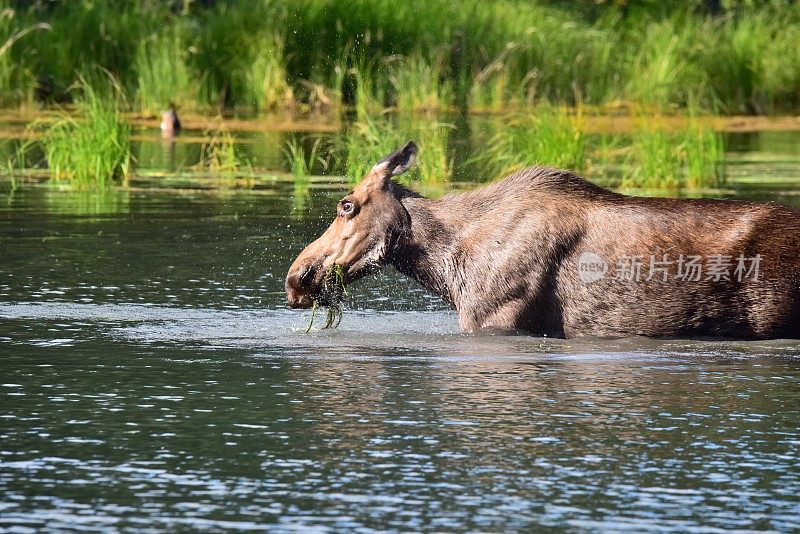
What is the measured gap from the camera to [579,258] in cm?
1083

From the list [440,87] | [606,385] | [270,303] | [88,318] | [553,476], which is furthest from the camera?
[440,87]

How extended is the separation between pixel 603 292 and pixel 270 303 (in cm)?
255

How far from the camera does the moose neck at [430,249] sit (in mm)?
10984

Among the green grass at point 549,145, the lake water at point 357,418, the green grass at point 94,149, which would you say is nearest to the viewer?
the lake water at point 357,418

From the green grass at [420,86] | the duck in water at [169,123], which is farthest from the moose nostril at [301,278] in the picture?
the green grass at [420,86]

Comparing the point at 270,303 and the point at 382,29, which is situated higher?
the point at 382,29

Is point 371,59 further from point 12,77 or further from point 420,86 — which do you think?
point 12,77

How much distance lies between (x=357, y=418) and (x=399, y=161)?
3180 millimetres

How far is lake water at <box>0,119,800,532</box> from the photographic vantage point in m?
6.70

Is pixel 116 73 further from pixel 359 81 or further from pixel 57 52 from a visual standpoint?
pixel 359 81

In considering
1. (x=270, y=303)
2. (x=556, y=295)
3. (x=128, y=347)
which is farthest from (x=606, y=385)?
(x=270, y=303)

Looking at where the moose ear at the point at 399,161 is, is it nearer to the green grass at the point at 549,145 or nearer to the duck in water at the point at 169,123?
the green grass at the point at 549,145

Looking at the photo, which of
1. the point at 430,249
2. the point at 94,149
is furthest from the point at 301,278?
the point at 94,149

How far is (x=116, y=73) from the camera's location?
3077cm
